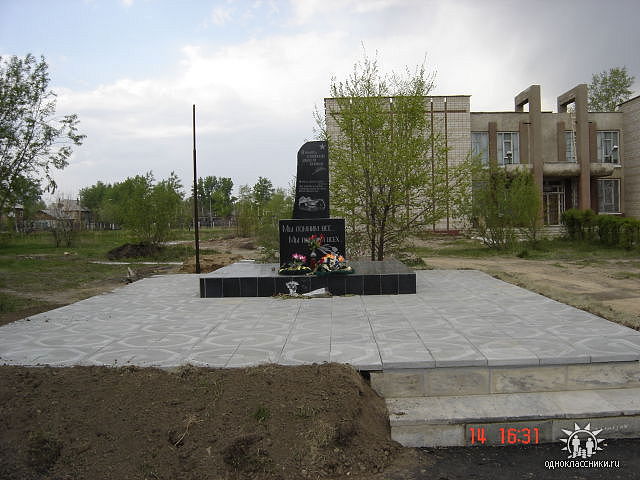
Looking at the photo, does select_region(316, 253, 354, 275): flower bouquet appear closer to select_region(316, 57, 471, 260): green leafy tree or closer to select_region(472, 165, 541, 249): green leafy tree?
select_region(316, 57, 471, 260): green leafy tree

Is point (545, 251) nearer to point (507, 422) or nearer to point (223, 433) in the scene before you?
point (507, 422)

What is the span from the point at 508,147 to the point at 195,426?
95.5 ft

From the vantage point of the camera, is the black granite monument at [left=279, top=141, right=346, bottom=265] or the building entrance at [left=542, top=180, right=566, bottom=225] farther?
the building entrance at [left=542, top=180, right=566, bottom=225]

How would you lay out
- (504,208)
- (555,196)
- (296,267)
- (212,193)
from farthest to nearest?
(212,193) → (555,196) → (504,208) → (296,267)

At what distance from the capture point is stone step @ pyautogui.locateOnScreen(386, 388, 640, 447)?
12.0 feet

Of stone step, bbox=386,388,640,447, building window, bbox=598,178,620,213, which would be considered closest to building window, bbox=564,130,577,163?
building window, bbox=598,178,620,213

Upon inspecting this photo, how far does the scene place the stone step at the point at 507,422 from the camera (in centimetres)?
367

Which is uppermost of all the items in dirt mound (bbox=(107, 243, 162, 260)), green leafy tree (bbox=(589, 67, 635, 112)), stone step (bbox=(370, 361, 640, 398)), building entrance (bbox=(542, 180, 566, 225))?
green leafy tree (bbox=(589, 67, 635, 112))

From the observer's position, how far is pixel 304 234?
29.3ft

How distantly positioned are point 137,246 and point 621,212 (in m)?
27.8

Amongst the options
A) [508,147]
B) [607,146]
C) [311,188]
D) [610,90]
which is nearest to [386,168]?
[311,188]

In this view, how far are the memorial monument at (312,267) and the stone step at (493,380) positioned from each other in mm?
4202

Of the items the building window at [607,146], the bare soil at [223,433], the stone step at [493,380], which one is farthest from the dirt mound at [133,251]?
the building window at [607,146]

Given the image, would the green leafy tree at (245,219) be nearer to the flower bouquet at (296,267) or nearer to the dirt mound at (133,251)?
the dirt mound at (133,251)
